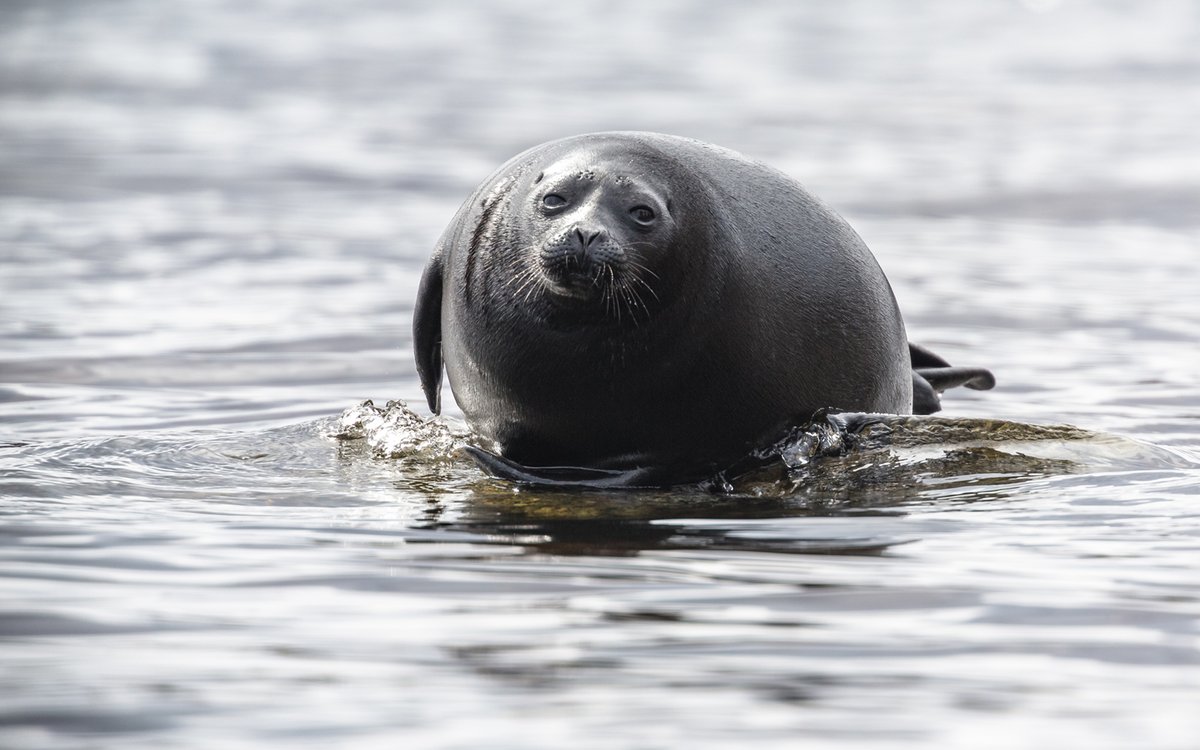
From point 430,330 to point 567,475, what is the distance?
1.09 metres

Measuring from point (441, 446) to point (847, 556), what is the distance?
8.13ft

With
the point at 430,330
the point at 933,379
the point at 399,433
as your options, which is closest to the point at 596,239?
the point at 430,330

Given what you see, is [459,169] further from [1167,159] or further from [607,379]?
[607,379]

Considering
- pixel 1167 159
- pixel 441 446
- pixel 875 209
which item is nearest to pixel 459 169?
pixel 875 209

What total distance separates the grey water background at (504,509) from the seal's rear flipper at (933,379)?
0.30 m

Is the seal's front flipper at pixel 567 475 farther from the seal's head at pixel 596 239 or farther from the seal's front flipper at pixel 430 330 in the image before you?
the seal's front flipper at pixel 430 330

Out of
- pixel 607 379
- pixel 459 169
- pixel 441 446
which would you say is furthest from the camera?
pixel 459 169

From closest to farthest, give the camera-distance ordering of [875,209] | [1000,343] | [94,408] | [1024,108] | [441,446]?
1. [441,446]
2. [94,408]
3. [1000,343]
4. [875,209]
5. [1024,108]

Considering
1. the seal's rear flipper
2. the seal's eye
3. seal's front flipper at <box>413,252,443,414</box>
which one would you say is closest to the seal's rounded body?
the seal's eye

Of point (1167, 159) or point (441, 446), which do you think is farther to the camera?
point (1167, 159)

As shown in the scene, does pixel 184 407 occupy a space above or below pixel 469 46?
below

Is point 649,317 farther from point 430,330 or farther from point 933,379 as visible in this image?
point 933,379

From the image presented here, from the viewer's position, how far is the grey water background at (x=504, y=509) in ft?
14.2

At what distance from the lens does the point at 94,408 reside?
8930 millimetres
